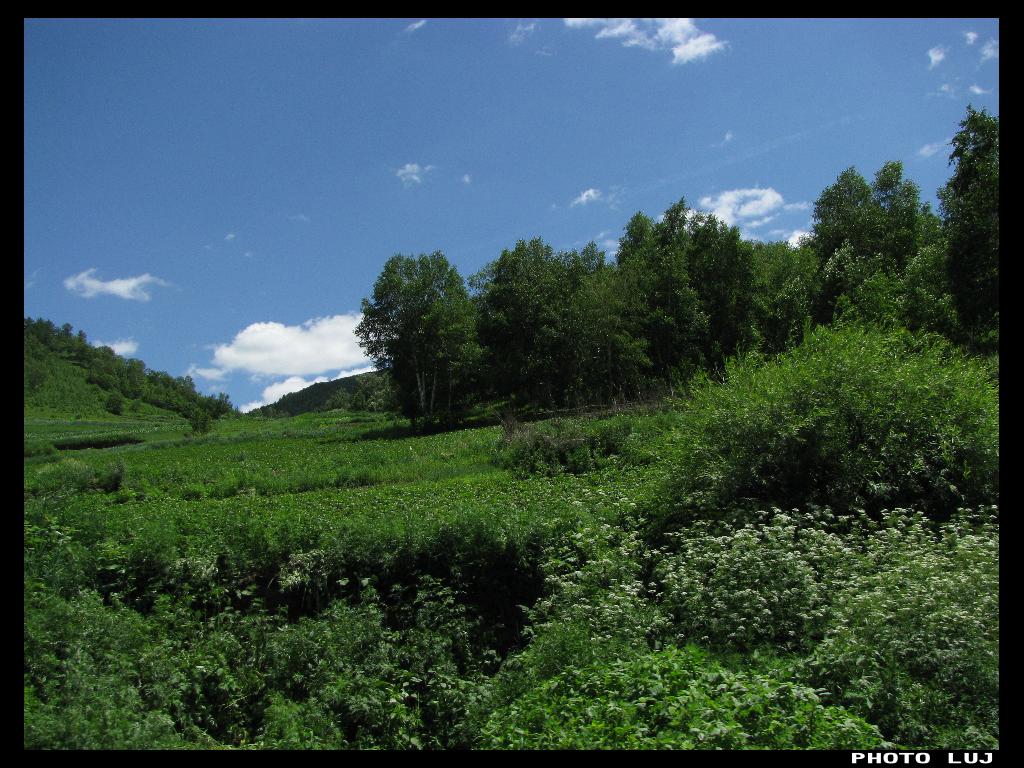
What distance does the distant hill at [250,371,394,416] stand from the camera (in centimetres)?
9200

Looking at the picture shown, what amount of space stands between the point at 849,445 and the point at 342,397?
122 metres

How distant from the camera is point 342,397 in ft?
416

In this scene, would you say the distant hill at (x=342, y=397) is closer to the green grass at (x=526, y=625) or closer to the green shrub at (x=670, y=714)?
the green grass at (x=526, y=625)

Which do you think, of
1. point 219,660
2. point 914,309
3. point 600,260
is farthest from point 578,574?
point 600,260

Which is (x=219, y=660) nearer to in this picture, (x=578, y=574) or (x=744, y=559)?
(x=578, y=574)

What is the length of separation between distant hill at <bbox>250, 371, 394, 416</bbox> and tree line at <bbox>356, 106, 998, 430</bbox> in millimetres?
6940

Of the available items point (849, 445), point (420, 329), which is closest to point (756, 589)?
point (849, 445)

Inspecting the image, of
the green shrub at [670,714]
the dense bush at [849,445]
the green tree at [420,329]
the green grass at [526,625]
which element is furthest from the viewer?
the green tree at [420,329]

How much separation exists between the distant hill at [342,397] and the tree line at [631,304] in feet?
22.8

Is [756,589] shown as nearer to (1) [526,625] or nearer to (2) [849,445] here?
(1) [526,625]

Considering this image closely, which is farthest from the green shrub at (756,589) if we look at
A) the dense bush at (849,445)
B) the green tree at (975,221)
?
the green tree at (975,221)

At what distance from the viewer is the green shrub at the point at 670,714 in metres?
5.20

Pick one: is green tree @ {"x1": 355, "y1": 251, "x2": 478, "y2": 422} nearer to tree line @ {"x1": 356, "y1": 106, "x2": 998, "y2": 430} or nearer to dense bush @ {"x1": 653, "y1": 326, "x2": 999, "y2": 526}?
tree line @ {"x1": 356, "y1": 106, "x2": 998, "y2": 430}
